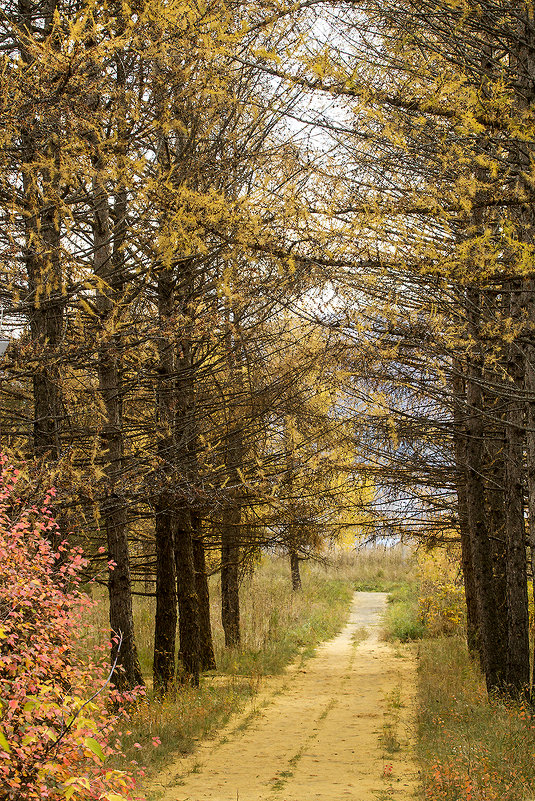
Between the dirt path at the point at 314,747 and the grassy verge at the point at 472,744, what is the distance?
350 mm

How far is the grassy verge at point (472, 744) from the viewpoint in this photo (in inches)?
235

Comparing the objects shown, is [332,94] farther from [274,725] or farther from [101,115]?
[274,725]

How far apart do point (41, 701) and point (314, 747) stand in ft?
18.3

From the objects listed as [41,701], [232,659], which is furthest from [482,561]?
[41,701]

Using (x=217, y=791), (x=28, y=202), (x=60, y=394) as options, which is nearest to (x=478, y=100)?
(x=28, y=202)

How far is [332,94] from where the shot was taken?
6246mm

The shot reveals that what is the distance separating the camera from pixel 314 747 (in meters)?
8.95

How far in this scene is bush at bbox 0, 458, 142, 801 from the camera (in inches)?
162

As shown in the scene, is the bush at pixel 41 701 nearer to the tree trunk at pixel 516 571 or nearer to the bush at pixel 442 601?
the tree trunk at pixel 516 571

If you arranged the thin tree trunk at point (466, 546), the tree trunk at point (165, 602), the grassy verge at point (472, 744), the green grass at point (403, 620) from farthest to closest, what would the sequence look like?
the green grass at point (403, 620) → the thin tree trunk at point (466, 546) → the tree trunk at point (165, 602) → the grassy verge at point (472, 744)

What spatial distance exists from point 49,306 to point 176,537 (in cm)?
564

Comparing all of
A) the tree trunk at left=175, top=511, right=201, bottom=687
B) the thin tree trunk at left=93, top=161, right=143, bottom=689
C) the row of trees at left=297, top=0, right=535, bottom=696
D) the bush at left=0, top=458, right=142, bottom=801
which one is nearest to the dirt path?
the tree trunk at left=175, top=511, right=201, bottom=687

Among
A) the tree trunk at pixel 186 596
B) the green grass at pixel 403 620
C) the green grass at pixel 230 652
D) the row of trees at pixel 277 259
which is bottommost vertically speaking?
the green grass at pixel 403 620

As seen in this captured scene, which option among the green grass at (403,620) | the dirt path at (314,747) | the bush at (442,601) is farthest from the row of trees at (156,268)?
the green grass at (403,620)
